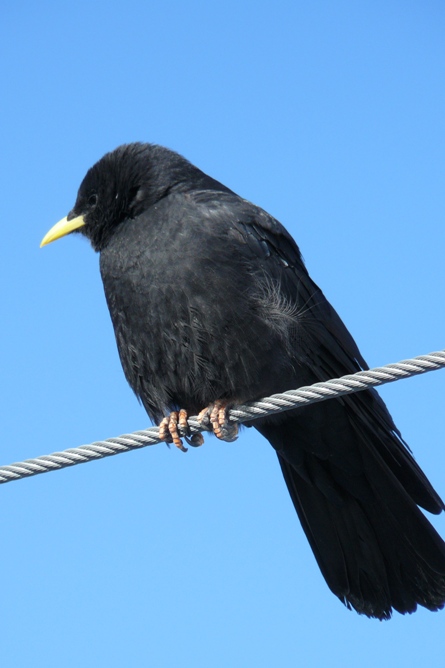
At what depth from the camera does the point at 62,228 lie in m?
6.81

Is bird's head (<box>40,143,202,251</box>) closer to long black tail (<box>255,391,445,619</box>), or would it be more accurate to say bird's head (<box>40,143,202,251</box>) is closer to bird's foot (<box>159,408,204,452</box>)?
bird's foot (<box>159,408,204,452</box>)

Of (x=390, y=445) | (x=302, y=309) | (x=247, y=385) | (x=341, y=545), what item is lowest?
(x=341, y=545)

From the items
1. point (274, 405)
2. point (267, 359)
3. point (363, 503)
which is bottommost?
point (363, 503)

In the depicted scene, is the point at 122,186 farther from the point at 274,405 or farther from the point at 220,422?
the point at 274,405

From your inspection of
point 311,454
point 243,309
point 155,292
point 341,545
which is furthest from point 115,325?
point 341,545

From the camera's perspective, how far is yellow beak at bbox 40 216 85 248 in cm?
Result: 668

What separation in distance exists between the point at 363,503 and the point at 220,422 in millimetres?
1201

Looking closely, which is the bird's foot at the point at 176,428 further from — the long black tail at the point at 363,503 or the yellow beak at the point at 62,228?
the yellow beak at the point at 62,228

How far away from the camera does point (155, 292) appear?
5.57 m

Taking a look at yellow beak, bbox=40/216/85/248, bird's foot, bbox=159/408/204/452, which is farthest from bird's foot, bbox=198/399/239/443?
yellow beak, bbox=40/216/85/248

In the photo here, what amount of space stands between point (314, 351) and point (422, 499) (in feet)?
3.55

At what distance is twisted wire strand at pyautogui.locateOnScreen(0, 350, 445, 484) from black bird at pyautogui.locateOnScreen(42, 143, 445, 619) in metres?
0.66

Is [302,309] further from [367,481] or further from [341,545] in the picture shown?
[341,545]

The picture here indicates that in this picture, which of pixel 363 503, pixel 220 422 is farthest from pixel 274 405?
pixel 363 503
